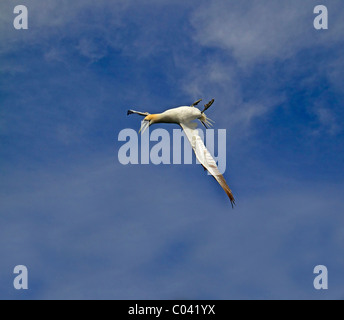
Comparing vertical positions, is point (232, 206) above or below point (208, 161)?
below

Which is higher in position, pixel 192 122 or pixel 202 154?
pixel 192 122

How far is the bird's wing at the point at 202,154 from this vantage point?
93.7ft

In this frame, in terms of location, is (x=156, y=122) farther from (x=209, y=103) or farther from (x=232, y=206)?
(x=232, y=206)

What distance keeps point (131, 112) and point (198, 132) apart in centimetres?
543

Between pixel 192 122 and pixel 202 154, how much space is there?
308cm

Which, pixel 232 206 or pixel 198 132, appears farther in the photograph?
pixel 198 132

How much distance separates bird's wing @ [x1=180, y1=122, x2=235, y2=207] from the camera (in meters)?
28.6

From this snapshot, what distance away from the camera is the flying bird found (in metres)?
29.0

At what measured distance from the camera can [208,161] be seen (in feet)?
95.7

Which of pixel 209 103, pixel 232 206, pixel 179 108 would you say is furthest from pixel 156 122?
pixel 232 206

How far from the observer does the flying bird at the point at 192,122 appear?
29.0 metres

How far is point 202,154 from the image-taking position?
1160 inches

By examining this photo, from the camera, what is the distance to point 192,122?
3127 centimetres

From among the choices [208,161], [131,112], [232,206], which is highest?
[131,112]
